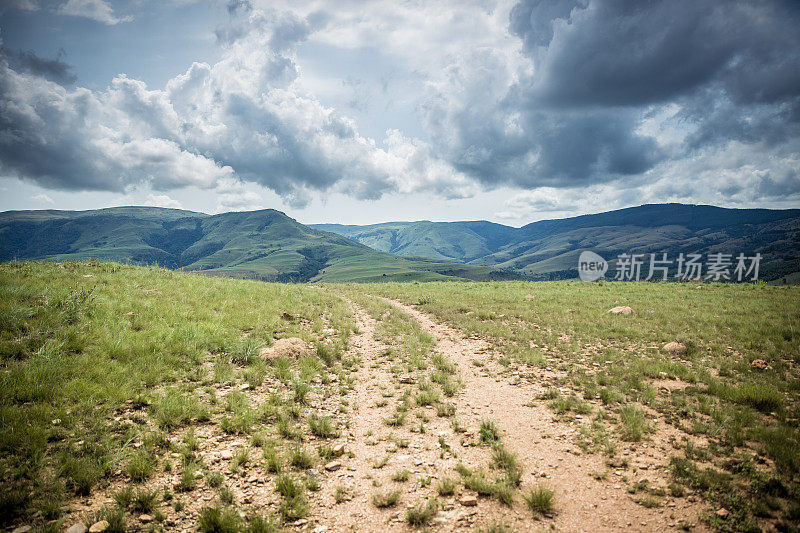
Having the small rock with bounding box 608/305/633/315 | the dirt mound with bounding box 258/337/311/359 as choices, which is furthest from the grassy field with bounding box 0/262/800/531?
the small rock with bounding box 608/305/633/315

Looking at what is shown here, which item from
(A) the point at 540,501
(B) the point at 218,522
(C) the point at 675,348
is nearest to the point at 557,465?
(A) the point at 540,501

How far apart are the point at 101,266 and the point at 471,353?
25043 mm

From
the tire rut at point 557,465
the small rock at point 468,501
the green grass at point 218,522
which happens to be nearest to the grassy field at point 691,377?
the tire rut at point 557,465

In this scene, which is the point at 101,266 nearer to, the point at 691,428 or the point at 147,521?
the point at 147,521

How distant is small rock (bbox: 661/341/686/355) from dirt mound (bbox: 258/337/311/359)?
16.2m

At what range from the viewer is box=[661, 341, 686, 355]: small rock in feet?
46.8

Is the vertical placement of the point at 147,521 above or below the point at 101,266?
below

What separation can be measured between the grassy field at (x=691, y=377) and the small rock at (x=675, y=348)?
29 centimetres

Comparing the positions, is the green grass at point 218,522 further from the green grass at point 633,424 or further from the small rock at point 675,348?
the small rock at point 675,348

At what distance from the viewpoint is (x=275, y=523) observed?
5602 mm

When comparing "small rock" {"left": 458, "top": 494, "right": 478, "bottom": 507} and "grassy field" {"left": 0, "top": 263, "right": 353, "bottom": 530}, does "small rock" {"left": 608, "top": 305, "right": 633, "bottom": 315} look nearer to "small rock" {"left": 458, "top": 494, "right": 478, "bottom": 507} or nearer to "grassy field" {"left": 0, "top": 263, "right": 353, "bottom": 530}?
"grassy field" {"left": 0, "top": 263, "right": 353, "bottom": 530}

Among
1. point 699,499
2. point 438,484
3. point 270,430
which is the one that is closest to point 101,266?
point 270,430

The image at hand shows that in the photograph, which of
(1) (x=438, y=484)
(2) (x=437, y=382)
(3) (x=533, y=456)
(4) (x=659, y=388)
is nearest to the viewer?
(1) (x=438, y=484)

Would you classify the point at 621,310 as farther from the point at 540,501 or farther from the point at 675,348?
the point at 540,501
